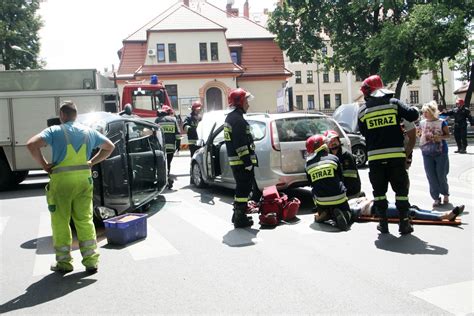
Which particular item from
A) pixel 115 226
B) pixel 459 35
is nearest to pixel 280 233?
pixel 115 226

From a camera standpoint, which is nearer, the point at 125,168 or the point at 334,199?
the point at 334,199

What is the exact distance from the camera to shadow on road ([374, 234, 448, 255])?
540 centimetres

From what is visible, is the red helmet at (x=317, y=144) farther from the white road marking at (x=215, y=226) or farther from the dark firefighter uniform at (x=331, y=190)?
the white road marking at (x=215, y=226)

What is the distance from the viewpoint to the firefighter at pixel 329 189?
674cm

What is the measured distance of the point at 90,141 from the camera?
17.5 ft

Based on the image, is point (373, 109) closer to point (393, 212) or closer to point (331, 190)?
point (331, 190)

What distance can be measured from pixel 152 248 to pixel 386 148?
325cm

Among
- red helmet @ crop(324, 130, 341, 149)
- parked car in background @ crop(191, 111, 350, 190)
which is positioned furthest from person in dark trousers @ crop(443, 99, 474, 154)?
red helmet @ crop(324, 130, 341, 149)

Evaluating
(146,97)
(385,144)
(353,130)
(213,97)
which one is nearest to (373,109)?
(385,144)

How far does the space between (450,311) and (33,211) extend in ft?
26.3

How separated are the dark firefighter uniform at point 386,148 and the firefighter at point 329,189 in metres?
0.61

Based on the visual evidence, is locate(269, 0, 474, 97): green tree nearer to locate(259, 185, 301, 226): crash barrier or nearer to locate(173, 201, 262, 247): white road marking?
locate(173, 201, 262, 247): white road marking

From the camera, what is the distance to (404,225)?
6160mm

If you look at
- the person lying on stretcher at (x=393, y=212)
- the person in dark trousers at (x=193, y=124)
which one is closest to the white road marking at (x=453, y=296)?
the person lying on stretcher at (x=393, y=212)
